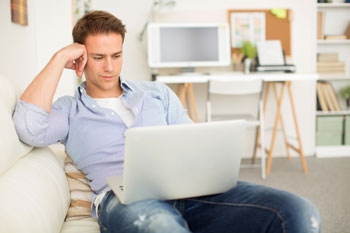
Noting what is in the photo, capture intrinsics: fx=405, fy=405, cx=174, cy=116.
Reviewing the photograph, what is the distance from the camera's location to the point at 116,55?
4.98 ft

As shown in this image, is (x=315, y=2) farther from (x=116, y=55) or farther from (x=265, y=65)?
(x=116, y=55)

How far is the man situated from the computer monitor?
1898 mm

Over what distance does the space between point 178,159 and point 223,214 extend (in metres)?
0.28

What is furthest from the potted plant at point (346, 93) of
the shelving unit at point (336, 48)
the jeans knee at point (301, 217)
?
the jeans knee at point (301, 217)

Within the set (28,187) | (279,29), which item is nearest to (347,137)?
(279,29)

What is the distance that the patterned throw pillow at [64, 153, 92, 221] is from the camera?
4.59 ft

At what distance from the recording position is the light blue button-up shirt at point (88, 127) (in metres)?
1.29


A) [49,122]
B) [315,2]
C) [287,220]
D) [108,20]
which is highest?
[315,2]

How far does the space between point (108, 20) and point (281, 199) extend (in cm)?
89

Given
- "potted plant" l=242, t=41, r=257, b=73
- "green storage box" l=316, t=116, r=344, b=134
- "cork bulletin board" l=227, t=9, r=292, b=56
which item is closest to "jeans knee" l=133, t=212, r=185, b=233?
"potted plant" l=242, t=41, r=257, b=73

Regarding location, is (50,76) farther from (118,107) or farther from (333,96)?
(333,96)

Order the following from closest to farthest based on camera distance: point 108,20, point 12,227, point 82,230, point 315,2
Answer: point 12,227, point 82,230, point 108,20, point 315,2

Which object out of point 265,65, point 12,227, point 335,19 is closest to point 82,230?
point 12,227

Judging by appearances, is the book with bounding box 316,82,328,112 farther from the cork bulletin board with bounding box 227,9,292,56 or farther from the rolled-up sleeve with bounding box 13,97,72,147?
the rolled-up sleeve with bounding box 13,97,72,147
